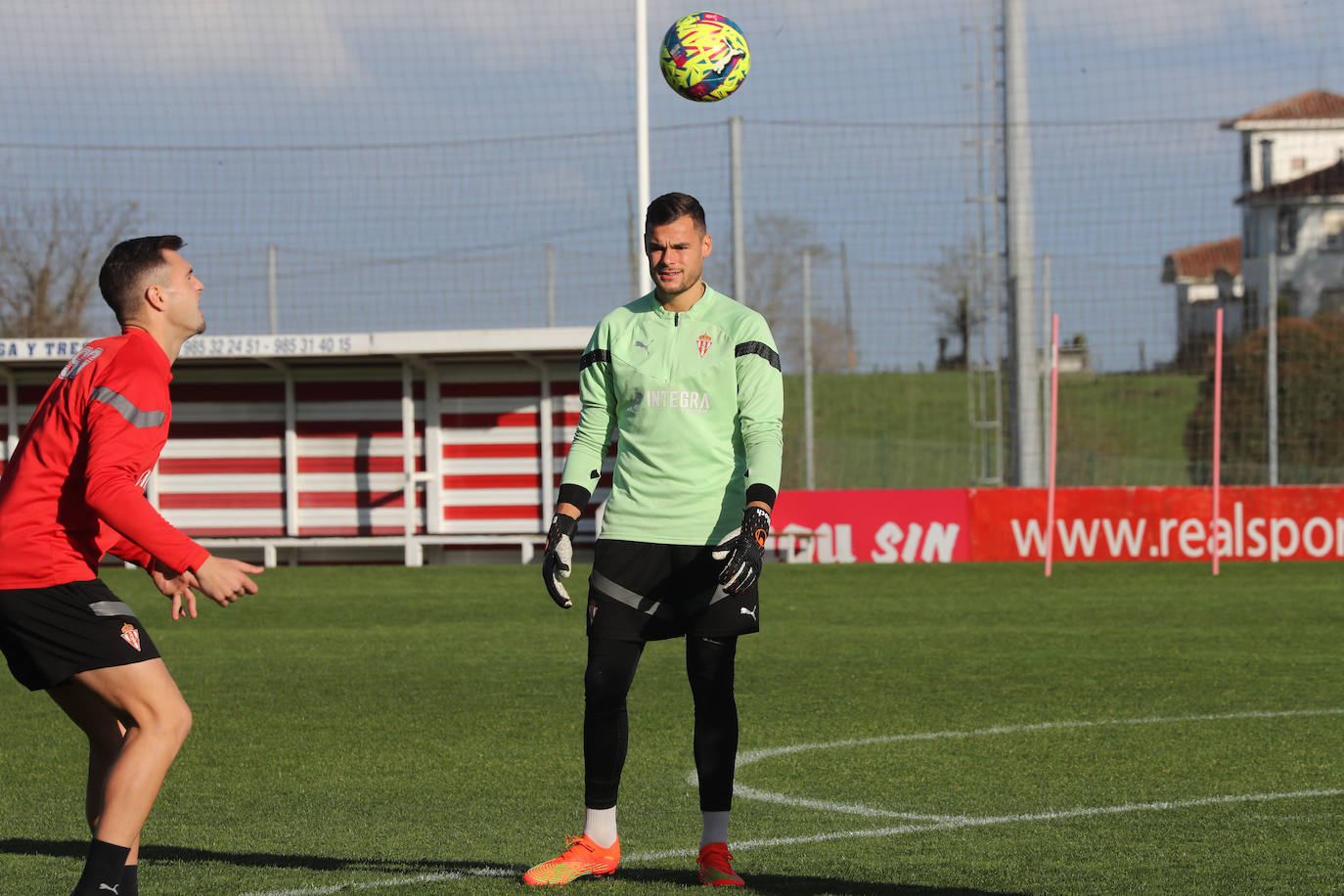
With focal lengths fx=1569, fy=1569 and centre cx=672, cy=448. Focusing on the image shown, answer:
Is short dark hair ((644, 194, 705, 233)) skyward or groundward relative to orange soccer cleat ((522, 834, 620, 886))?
skyward

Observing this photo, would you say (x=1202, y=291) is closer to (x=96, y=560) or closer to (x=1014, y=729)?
(x=1014, y=729)

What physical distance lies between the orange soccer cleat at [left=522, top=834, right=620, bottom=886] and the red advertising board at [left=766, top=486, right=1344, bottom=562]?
1235 cm

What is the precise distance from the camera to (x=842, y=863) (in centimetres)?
512

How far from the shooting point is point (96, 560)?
4.37m

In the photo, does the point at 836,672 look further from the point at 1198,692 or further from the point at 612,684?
the point at 612,684

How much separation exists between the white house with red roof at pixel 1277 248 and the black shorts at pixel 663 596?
15.3 metres

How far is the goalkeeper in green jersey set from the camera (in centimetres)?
508

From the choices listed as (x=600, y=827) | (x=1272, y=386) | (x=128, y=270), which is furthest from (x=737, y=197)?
(x=128, y=270)

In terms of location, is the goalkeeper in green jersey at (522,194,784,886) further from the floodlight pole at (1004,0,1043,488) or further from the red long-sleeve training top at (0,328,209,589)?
the floodlight pole at (1004,0,1043,488)

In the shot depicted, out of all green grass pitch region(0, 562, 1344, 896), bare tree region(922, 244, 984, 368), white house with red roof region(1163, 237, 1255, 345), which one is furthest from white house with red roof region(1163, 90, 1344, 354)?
green grass pitch region(0, 562, 1344, 896)

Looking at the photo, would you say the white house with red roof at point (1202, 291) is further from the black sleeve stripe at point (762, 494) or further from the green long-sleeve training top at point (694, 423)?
the black sleeve stripe at point (762, 494)

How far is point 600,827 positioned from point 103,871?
157 centimetres

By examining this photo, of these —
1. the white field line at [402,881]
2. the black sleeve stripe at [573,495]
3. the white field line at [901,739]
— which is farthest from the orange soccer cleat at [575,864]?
the white field line at [901,739]

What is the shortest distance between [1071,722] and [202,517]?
13460 mm
